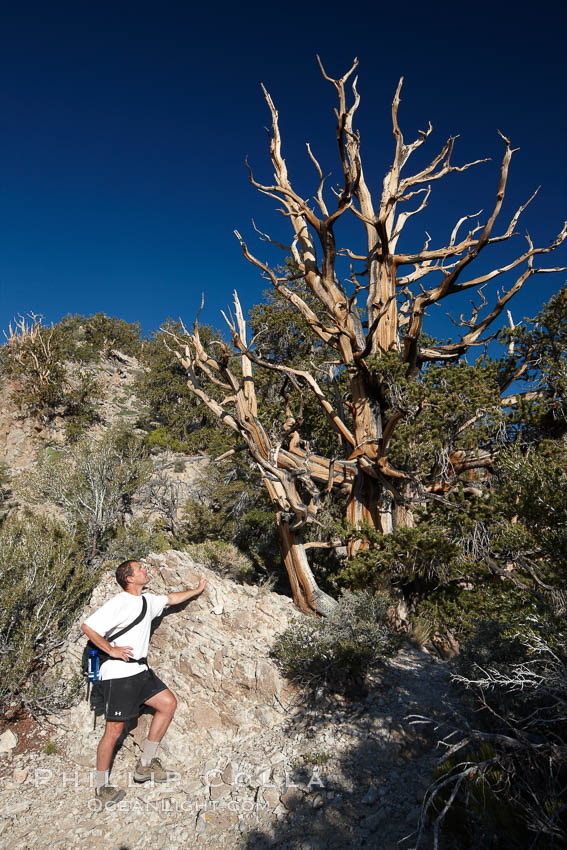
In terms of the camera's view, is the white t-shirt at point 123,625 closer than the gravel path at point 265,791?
No

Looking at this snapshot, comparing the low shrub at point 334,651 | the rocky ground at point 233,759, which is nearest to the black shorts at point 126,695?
the rocky ground at point 233,759

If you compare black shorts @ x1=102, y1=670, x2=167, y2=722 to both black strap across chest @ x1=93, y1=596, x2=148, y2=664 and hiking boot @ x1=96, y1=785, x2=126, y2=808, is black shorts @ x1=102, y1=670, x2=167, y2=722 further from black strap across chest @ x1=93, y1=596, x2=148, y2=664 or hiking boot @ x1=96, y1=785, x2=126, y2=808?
hiking boot @ x1=96, y1=785, x2=126, y2=808

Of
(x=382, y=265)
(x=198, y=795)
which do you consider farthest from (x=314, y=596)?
(x=382, y=265)

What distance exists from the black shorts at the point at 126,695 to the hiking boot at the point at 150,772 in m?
0.49

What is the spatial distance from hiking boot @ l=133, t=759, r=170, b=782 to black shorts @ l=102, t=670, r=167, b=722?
489 millimetres

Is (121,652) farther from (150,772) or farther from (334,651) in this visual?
(334,651)

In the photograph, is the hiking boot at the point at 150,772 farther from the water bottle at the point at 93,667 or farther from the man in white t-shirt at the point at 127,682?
the water bottle at the point at 93,667

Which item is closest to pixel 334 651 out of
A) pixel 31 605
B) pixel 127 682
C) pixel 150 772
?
pixel 150 772

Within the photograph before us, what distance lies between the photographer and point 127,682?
359 centimetres

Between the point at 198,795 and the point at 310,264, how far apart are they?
286 inches

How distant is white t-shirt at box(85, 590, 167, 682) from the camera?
3590 millimetres

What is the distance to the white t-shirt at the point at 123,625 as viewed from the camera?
3590mm

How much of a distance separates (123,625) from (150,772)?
3.81 feet

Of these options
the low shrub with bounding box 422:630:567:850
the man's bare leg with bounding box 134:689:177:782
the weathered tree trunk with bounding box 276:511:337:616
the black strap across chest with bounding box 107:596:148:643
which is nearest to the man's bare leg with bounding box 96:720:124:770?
the man's bare leg with bounding box 134:689:177:782
